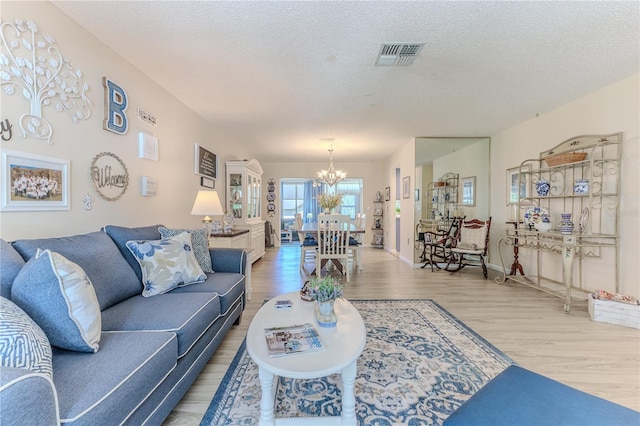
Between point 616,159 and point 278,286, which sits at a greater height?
point 616,159

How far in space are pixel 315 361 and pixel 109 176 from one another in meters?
2.24

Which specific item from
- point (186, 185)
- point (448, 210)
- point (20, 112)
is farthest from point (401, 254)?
point (20, 112)

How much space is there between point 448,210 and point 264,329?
4.73 m

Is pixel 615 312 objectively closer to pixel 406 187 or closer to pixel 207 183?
pixel 406 187

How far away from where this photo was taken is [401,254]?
19.1 ft

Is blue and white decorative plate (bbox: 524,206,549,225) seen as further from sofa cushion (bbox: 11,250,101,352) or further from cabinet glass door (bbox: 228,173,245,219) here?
cabinet glass door (bbox: 228,173,245,219)

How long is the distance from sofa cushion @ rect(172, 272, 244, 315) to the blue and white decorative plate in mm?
3614

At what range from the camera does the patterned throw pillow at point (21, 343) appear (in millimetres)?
810

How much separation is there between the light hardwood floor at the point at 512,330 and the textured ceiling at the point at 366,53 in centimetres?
241

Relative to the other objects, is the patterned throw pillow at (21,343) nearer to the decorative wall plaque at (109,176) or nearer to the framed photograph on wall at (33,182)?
the framed photograph on wall at (33,182)

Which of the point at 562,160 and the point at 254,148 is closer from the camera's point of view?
the point at 562,160

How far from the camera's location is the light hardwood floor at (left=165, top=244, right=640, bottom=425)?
1.70 metres

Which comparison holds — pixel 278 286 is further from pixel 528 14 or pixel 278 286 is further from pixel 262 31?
pixel 528 14

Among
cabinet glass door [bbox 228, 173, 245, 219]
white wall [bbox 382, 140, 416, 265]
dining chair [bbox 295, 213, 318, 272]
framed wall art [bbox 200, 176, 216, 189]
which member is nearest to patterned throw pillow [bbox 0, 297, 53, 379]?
framed wall art [bbox 200, 176, 216, 189]
